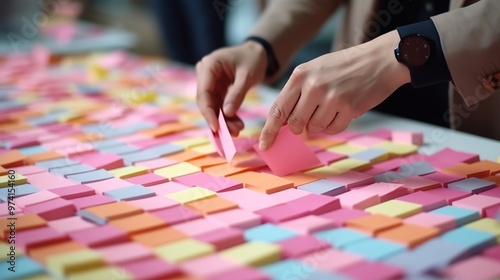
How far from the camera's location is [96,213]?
835mm

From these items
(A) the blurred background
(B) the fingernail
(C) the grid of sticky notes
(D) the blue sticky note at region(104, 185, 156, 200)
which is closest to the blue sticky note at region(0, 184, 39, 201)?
(C) the grid of sticky notes

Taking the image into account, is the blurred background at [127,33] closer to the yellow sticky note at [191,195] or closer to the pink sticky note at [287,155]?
the pink sticky note at [287,155]

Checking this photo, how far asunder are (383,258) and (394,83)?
35 centimetres

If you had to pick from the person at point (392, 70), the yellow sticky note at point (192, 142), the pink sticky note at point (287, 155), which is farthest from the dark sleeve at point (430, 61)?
the yellow sticky note at point (192, 142)

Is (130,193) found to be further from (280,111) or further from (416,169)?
(416,169)

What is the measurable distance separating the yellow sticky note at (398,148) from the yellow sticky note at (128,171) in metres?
0.44

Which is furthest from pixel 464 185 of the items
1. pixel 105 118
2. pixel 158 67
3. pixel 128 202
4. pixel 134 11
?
pixel 134 11

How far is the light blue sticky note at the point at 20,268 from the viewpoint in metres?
0.69

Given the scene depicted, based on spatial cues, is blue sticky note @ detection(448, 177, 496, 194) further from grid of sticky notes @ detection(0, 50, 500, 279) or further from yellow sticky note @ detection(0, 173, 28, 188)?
yellow sticky note @ detection(0, 173, 28, 188)

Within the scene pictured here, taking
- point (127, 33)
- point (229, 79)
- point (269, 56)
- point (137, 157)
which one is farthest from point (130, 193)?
point (127, 33)

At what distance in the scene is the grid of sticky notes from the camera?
0.70 metres

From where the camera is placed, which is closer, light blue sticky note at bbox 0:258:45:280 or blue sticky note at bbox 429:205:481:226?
light blue sticky note at bbox 0:258:45:280

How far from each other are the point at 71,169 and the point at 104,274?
0.41m

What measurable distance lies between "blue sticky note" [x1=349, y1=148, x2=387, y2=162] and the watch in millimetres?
199
